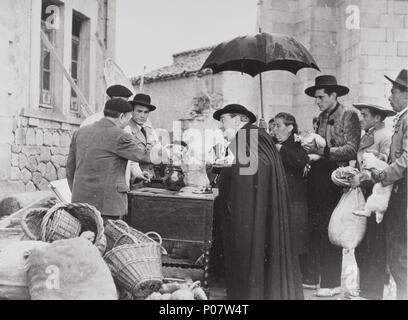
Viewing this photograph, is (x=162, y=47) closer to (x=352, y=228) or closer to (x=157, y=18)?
(x=157, y=18)

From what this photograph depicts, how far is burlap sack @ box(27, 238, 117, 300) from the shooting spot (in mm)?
3805

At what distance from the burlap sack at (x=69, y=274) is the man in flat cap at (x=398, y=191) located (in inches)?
94.3

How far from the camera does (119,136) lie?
188 inches

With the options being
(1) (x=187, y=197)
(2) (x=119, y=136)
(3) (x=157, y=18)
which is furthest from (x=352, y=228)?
(3) (x=157, y=18)

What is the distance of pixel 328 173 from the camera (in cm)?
533

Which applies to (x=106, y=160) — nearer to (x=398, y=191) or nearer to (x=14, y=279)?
(x=14, y=279)

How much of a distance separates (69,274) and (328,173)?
2.86 meters

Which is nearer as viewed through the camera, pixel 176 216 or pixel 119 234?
pixel 119 234

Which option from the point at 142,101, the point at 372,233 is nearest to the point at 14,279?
the point at 142,101

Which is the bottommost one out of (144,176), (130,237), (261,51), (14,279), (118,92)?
(14,279)

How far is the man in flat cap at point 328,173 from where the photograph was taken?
17.3ft

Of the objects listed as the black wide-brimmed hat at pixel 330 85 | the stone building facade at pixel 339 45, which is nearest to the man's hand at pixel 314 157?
the black wide-brimmed hat at pixel 330 85

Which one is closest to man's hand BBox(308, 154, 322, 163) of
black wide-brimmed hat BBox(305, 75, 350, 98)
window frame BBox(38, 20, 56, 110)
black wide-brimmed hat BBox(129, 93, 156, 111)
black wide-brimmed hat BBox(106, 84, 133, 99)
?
black wide-brimmed hat BBox(305, 75, 350, 98)

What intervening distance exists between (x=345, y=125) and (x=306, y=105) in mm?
4968
